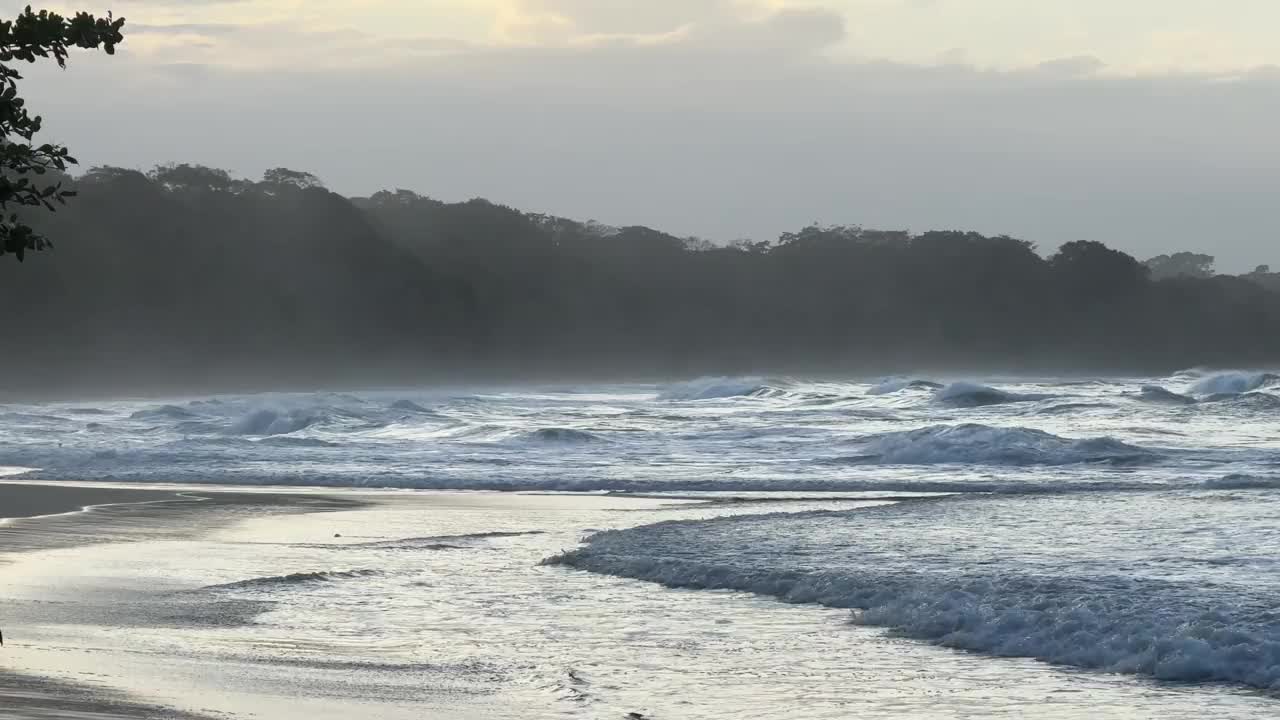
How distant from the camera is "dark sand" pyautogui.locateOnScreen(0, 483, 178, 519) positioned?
18031 mm

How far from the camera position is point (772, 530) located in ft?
48.0

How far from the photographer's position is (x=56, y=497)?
65.5 feet

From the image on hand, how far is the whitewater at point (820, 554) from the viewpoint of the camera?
8422 mm

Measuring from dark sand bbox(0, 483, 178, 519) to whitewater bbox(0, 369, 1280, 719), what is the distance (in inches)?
69.3

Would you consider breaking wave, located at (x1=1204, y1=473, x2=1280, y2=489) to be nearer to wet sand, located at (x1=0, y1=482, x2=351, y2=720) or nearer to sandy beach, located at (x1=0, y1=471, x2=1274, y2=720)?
sandy beach, located at (x1=0, y1=471, x2=1274, y2=720)

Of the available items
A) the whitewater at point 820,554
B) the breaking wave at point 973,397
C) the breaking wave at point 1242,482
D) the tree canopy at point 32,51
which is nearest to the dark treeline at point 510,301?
the breaking wave at point 973,397

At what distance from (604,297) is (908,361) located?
80.0 ft

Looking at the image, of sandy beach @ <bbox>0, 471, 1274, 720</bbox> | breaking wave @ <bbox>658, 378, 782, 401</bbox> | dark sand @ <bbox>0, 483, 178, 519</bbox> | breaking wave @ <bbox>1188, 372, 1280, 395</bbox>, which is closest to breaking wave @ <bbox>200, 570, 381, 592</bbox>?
sandy beach @ <bbox>0, 471, 1274, 720</bbox>

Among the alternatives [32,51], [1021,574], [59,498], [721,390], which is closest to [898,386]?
[721,390]

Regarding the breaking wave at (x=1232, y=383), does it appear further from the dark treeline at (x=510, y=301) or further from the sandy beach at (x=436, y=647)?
the dark treeline at (x=510, y=301)

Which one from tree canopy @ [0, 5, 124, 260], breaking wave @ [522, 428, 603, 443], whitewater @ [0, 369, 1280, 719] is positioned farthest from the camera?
breaking wave @ [522, 428, 603, 443]

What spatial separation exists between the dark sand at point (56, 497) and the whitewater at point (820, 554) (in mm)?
1761

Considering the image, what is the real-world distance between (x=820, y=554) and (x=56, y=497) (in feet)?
37.8

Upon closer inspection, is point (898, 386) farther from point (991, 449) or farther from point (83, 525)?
point (83, 525)
